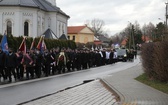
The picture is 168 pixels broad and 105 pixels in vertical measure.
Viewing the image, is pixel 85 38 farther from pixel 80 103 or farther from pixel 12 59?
pixel 80 103

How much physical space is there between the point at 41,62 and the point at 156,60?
28.4 feet

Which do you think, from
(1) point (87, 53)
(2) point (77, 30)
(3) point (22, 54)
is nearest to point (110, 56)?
(1) point (87, 53)

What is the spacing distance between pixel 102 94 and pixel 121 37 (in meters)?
154

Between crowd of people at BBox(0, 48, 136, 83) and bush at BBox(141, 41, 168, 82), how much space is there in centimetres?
671

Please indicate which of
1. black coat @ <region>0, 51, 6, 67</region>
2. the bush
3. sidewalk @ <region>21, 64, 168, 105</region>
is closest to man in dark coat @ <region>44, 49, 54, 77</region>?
black coat @ <region>0, 51, 6, 67</region>

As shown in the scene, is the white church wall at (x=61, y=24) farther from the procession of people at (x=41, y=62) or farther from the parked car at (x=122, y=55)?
the procession of people at (x=41, y=62)

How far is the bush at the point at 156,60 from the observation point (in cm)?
1396

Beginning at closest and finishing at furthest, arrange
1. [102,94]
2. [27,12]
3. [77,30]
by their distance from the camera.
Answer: [102,94], [27,12], [77,30]

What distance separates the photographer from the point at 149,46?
16656 millimetres

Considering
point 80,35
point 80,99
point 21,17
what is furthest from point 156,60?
point 80,35

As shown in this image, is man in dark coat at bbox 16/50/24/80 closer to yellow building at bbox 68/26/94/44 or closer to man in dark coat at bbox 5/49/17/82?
man in dark coat at bbox 5/49/17/82

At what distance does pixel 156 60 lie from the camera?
14727 millimetres

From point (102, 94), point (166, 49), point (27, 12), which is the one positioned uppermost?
point (27, 12)

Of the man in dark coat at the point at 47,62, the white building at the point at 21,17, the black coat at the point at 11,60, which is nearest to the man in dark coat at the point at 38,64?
the man in dark coat at the point at 47,62
